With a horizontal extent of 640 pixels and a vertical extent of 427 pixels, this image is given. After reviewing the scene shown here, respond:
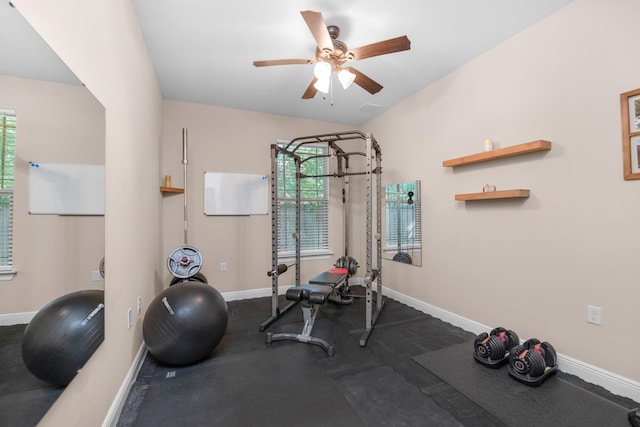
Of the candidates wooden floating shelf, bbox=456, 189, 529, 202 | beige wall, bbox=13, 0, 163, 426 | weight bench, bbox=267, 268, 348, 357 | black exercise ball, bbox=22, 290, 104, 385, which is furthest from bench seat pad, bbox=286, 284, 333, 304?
wooden floating shelf, bbox=456, 189, 529, 202

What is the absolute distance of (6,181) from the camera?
30.2 inches

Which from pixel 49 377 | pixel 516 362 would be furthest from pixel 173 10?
pixel 516 362

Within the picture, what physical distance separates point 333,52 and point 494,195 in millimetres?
1896

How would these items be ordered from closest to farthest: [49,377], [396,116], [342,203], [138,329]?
[49,377]
[138,329]
[396,116]
[342,203]

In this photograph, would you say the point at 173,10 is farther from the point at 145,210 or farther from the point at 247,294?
the point at 247,294

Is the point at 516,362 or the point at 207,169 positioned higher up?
the point at 207,169

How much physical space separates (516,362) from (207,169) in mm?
3982

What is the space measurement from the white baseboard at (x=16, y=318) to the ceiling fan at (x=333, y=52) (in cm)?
193

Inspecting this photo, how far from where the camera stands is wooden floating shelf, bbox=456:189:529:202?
2384 millimetres

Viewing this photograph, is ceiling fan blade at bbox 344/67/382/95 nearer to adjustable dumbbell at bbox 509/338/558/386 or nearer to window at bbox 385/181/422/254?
window at bbox 385/181/422/254

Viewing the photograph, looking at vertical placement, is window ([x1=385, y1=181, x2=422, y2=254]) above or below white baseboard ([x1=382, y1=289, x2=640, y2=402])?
above

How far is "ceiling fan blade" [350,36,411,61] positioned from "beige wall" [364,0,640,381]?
4.18 ft

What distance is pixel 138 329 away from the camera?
2273 mm

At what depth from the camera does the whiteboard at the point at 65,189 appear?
872 millimetres
